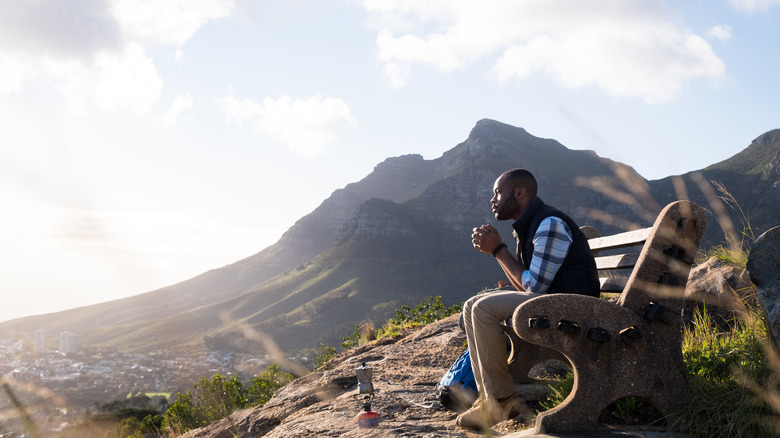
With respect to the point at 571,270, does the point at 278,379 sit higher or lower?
lower

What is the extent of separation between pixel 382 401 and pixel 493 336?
5.73ft

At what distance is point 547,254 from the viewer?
3.72m

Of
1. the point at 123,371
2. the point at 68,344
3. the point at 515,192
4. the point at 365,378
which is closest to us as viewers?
the point at 515,192

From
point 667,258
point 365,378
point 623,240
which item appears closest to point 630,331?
point 667,258

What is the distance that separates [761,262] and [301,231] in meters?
168

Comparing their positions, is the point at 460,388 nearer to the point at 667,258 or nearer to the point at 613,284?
the point at 613,284

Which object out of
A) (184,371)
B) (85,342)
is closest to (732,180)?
(184,371)

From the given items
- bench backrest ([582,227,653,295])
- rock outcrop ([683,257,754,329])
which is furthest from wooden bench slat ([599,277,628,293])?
rock outcrop ([683,257,754,329])

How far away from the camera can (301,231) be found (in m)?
170

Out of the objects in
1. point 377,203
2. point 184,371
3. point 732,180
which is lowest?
point 184,371

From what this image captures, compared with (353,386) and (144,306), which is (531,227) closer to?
(353,386)

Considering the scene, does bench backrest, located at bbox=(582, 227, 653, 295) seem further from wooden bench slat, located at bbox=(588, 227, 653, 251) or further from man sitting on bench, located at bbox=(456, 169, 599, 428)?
man sitting on bench, located at bbox=(456, 169, 599, 428)

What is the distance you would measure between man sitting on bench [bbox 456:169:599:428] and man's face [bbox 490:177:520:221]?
0.18ft

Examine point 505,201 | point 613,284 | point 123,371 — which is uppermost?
Answer: point 505,201
